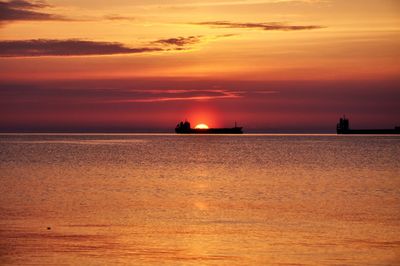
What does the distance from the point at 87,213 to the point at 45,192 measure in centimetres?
1264

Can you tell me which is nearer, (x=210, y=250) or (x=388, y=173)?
(x=210, y=250)

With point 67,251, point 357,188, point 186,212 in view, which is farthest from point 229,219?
point 357,188

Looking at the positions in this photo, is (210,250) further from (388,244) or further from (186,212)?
(186,212)

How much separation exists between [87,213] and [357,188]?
23774 mm

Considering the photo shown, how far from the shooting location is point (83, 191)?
5122 cm

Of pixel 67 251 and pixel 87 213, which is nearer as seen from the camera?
pixel 67 251

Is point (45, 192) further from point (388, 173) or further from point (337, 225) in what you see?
point (388, 173)

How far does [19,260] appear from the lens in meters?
25.2

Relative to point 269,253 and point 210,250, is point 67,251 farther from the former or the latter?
point 269,253

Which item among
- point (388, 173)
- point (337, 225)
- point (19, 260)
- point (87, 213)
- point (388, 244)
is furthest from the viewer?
point (388, 173)

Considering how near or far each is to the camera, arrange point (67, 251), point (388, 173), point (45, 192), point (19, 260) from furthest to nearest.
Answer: point (388, 173) → point (45, 192) → point (67, 251) → point (19, 260)

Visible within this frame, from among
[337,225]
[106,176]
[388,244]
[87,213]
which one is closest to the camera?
[388,244]

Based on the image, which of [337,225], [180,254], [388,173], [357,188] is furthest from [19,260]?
[388,173]

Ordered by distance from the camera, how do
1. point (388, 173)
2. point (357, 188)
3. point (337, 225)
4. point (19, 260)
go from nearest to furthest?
point (19, 260) < point (337, 225) < point (357, 188) < point (388, 173)
